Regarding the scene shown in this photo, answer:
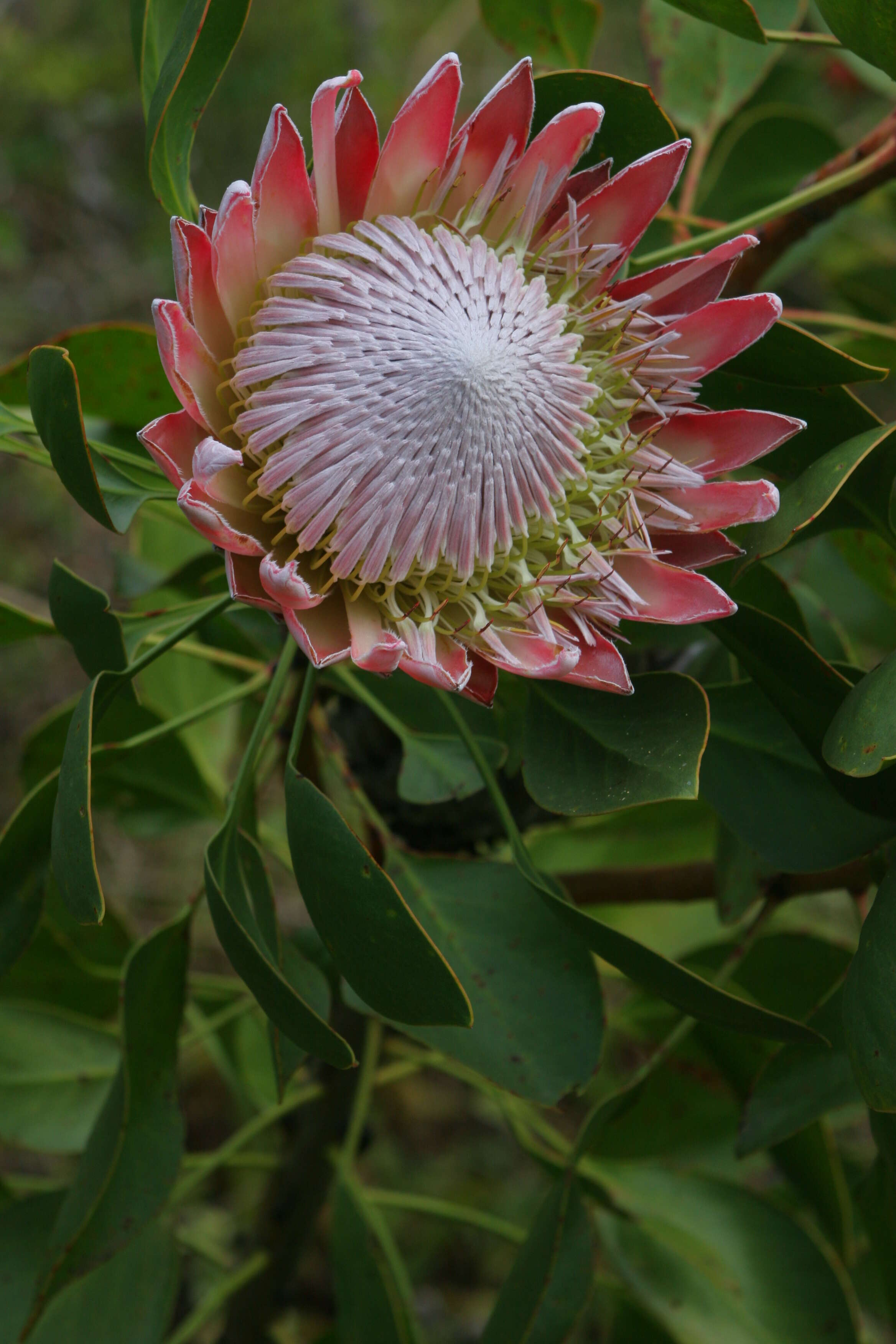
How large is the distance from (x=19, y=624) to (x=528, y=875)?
572 millimetres

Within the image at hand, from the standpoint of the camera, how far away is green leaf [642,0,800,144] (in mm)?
1388

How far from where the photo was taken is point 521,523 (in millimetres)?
919

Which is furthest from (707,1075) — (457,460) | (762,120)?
(762,120)

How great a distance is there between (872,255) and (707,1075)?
6.78ft

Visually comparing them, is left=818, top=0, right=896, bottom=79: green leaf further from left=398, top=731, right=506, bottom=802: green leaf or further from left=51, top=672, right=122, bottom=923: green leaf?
left=51, top=672, right=122, bottom=923: green leaf

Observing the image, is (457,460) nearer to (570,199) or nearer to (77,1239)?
(570,199)

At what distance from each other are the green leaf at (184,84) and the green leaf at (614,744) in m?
0.52

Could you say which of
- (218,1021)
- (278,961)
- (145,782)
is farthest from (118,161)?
(278,961)

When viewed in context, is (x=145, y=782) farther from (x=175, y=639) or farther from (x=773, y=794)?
(x=773, y=794)

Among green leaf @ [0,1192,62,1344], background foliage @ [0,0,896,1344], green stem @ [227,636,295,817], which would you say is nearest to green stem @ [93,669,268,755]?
background foliage @ [0,0,896,1344]

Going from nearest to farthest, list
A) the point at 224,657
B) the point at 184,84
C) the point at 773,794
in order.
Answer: the point at 184,84, the point at 773,794, the point at 224,657

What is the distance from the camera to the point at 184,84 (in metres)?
0.84

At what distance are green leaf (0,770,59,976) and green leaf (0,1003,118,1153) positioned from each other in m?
0.59

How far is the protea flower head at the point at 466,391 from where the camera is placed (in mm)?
844
